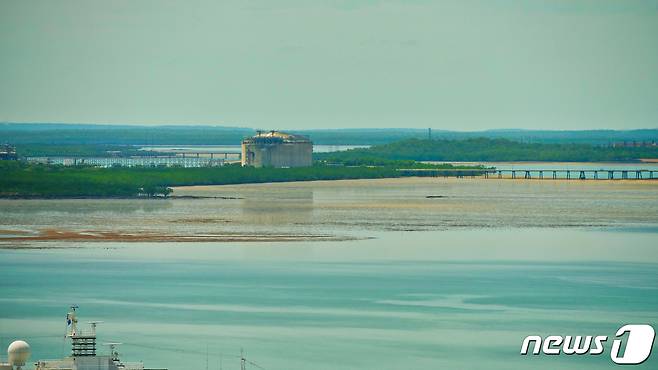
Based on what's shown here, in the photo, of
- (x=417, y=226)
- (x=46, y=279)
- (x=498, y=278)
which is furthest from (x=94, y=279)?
(x=417, y=226)

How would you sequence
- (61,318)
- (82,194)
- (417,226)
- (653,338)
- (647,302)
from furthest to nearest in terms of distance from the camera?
1. (82,194)
2. (417,226)
3. (647,302)
4. (61,318)
5. (653,338)

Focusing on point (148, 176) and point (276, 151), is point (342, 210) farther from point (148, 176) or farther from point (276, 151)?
point (276, 151)

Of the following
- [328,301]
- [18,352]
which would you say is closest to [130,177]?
[328,301]

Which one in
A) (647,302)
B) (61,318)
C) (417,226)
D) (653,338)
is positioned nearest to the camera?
(653,338)

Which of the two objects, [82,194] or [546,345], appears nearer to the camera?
[546,345]

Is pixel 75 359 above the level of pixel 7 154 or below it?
below

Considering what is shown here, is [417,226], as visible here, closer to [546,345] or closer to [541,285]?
[541,285]
